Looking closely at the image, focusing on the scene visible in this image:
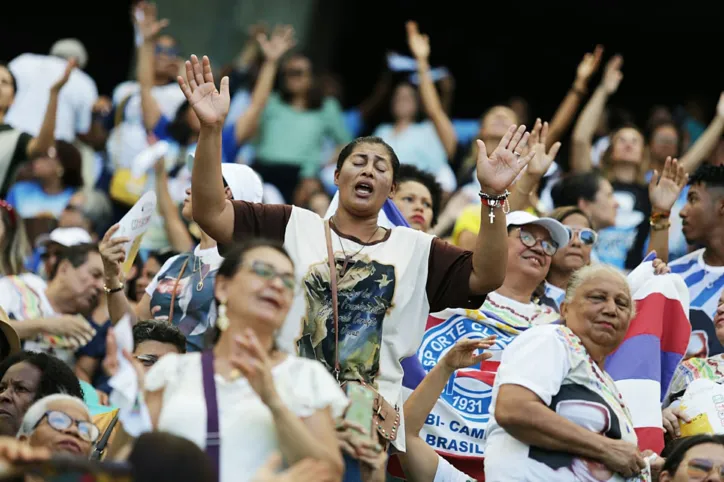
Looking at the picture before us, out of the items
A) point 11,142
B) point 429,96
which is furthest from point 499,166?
point 429,96

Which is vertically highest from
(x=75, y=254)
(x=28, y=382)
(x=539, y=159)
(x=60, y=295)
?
(x=539, y=159)

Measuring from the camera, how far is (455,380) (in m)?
6.74

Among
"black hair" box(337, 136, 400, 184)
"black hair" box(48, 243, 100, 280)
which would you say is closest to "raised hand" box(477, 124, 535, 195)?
"black hair" box(337, 136, 400, 184)

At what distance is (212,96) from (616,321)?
1.97 metres

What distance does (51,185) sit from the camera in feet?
34.4

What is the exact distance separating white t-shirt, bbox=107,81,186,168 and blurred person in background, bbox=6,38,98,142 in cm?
30

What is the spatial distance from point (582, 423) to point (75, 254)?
367 cm

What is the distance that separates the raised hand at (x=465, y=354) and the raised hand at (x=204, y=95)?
54.8 inches

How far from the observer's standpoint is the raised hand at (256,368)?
4438mm

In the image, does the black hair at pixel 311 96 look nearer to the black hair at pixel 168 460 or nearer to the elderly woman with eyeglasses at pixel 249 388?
the elderly woman with eyeglasses at pixel 249 388

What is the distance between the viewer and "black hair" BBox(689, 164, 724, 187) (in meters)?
8.06

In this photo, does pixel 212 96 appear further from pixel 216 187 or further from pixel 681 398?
pixel 681 398

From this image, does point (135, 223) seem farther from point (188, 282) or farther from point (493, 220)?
point (493, 220)

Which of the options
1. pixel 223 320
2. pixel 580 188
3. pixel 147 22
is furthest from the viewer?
pixel 147 22
